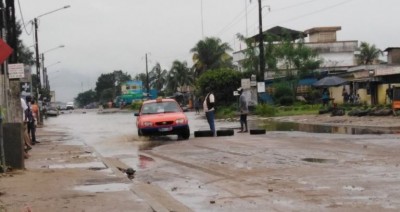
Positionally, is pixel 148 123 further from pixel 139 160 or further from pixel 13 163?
pixel 13 163

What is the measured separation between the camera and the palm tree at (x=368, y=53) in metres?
78.8

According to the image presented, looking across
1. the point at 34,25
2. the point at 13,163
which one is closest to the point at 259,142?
the point at 13,163

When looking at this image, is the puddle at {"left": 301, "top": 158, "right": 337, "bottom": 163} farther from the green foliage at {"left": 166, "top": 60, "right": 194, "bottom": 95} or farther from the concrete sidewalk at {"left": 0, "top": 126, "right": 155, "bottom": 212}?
the green foliage at {"left": 166, "top": 60, "right": 194, "bottom": 95}

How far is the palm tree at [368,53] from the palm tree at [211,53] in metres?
17.4

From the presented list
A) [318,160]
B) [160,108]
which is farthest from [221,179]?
[160,108]

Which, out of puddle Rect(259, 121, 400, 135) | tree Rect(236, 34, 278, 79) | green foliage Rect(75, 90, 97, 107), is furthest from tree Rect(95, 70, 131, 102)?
puddle Rect(259, 121, 400, 135)

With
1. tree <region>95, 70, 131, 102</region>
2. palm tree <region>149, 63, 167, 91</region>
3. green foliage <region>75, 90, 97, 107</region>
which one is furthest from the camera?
green foliage <region>75, 90, 97, 107</region>

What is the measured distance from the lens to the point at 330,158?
13508 mm

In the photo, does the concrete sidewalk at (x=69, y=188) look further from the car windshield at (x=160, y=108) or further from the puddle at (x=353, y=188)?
the car windshield at (x=160, y=108)

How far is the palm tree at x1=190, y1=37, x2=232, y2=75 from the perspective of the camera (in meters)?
75.8

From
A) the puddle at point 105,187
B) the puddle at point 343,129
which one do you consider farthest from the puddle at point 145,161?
the puddle at point 343,129

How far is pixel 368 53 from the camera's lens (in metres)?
79.3

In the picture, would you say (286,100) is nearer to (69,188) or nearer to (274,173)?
(274,173)

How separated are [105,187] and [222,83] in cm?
4155
